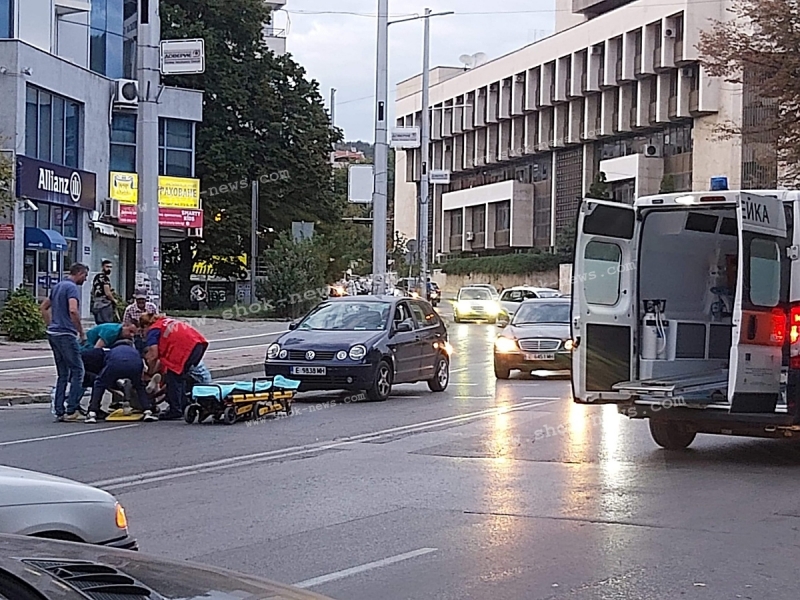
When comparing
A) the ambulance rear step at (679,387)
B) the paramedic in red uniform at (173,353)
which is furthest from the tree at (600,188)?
the ambulance rear step at (679,387)

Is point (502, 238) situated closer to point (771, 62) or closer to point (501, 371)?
point (771, 62)

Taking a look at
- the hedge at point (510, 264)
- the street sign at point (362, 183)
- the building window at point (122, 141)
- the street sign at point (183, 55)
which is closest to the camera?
the street sign at point (183, 55)

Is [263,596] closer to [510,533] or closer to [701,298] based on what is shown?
[510,533]

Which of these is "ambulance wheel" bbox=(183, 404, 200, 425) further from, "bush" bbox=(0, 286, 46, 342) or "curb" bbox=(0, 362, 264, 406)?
"bush" bbox=(0, 286, 46, 342)

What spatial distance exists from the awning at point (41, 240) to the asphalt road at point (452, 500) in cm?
2050

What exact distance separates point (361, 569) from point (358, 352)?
10.8 meters

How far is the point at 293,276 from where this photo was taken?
145 feet

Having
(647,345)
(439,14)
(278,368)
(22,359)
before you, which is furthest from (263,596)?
(439,14)

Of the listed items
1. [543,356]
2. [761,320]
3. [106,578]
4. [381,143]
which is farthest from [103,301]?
[106,578]

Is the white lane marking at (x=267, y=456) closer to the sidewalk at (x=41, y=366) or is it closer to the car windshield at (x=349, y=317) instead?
the car windshield at (x=349, y=317)

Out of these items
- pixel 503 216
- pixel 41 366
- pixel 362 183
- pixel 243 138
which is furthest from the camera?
pixel 503 216

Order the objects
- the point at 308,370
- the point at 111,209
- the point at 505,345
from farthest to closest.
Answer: the point at 111,209 < the point at 505,345 < the point at 308,370

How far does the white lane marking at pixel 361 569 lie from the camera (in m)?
7.32

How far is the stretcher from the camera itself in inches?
623
